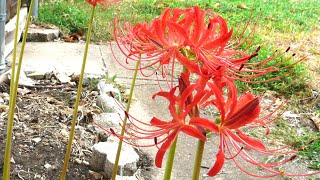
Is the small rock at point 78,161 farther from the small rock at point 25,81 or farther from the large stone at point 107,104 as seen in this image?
the small rock at point 25,81

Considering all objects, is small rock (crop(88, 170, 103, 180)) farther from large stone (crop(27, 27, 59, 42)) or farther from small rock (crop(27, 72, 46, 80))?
large stone (crop(27, 27, 59, 42))

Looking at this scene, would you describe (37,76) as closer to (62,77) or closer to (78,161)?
(62,77)

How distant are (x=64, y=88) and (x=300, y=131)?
1.71 metres

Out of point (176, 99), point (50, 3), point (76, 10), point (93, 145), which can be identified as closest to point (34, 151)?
point (93, 145)

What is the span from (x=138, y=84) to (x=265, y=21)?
341cm

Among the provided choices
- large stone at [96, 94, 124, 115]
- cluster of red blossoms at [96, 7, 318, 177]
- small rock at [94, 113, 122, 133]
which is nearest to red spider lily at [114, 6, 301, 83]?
cluster of red blossoms at [96, 7, 318, 177]

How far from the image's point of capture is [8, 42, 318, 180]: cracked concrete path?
10.5 ft

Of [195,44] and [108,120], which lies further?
[108,120]

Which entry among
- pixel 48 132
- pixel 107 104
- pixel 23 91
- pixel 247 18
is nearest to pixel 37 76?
pixel 23 91

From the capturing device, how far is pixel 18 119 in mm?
3383

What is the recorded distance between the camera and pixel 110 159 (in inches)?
111

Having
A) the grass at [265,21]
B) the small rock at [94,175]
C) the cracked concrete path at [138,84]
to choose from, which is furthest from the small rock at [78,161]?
the grass at [265,21]

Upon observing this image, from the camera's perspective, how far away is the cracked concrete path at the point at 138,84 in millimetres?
3186

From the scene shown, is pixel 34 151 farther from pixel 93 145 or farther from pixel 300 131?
pixel 300 131
